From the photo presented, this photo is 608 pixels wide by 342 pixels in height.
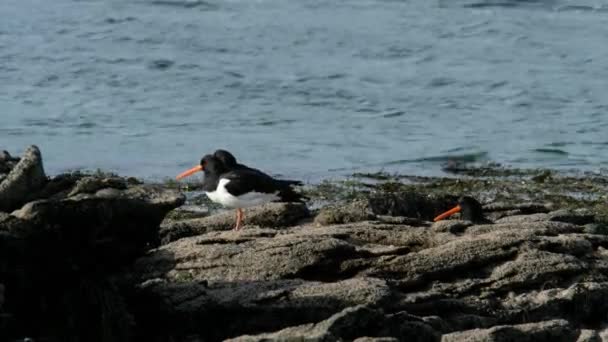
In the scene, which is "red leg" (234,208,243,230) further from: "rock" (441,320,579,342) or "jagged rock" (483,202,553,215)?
"rock" (441,320,579,342)

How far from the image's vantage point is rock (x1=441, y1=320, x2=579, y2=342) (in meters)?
8.75

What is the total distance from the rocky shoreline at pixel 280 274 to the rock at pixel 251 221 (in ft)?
0.05

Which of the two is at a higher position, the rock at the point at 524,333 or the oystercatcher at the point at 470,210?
the rock at the point at 524,333

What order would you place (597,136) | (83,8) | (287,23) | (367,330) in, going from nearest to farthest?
1. (367,330)
2. (597,136)
3. (287,23)
4. (83,8)

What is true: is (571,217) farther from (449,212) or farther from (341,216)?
(341,216)

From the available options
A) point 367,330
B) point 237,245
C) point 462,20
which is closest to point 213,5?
point 462,20

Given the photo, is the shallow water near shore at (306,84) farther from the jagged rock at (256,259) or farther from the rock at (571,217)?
the jagged rock at (256,259)

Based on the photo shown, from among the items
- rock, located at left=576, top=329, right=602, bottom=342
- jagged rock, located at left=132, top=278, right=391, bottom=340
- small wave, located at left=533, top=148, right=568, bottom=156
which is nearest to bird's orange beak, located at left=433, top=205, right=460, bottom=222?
jagged rock, located at left=132, top=278, right=391, bottom=340

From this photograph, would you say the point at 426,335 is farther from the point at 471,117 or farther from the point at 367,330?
the point at 471,117

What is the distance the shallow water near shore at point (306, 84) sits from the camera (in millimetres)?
20031

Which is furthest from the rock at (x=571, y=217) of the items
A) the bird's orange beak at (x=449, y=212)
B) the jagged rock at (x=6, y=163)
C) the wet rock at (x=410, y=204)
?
the jagged rock at (x=6, y=163)

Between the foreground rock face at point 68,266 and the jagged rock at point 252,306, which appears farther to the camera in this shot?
the jagged rock at point 252,306

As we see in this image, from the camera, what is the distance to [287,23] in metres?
30.4

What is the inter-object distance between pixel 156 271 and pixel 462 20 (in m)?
21.8
